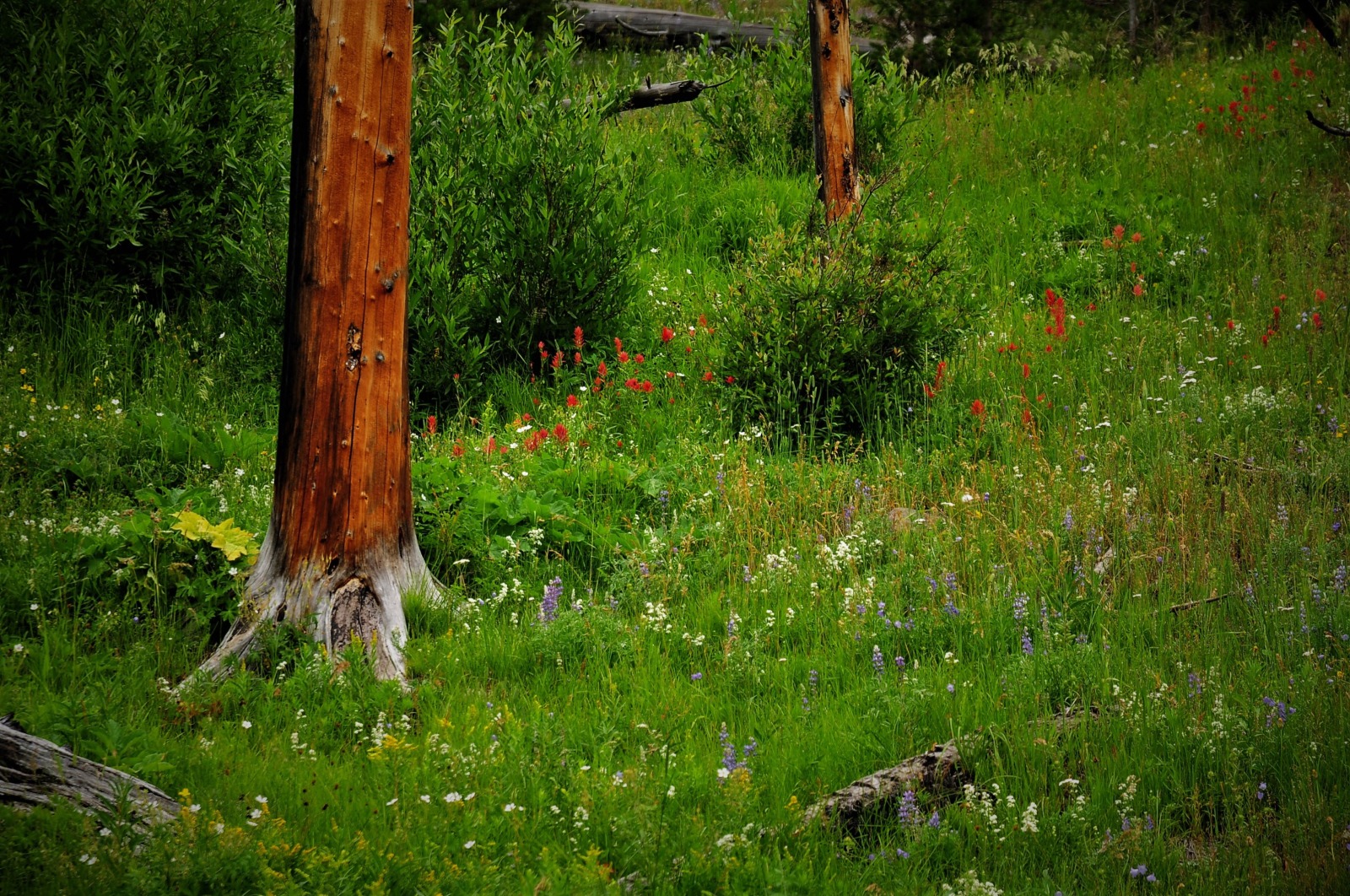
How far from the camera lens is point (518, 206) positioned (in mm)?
7691

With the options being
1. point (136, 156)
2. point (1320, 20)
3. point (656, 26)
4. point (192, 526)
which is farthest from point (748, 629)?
point (656, 26)

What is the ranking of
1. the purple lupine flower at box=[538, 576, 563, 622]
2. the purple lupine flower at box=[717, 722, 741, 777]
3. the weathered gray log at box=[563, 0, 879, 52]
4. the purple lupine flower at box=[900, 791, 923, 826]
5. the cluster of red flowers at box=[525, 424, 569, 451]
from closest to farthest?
the purple lupine flower at box=[900, 791, 923, 826] < the purple lupine flower at box=[717, 722, 741, 777] < the purple lupine flower at box=[538, 576, 563, 622] < the cluster of red flowers at box=[525, 424, 569, 451] < the weathered gray log at box=[563, 0, 879, 52]

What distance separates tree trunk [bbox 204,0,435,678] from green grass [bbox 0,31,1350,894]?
0.28 metres

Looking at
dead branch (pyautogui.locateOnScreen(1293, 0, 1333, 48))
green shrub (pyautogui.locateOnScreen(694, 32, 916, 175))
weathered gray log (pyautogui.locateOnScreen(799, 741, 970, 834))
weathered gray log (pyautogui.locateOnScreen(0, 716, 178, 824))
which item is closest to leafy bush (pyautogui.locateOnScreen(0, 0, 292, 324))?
weathered gray log (pyautogui.locateOnScreen(0, 716, 178, 824))

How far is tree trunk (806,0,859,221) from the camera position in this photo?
27.3 feet

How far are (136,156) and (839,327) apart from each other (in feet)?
18.1

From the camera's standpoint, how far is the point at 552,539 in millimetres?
5340

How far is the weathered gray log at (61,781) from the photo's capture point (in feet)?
9.43

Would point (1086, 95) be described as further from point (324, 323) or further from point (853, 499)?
point (324, 323)

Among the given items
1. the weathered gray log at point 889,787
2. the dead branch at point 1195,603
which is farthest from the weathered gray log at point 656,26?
the weathered gray log at point 889,787

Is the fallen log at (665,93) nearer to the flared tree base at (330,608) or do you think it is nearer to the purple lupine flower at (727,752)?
the flared tree base at (330,608)

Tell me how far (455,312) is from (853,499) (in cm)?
323

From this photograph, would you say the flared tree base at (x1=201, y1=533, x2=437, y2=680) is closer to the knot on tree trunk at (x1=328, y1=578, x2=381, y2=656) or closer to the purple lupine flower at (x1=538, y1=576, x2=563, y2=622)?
the knot on tree trunk at (x1=328, y1=578, x2=381, y2=656)

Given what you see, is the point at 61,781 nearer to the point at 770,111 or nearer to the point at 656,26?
the point at 770,111
